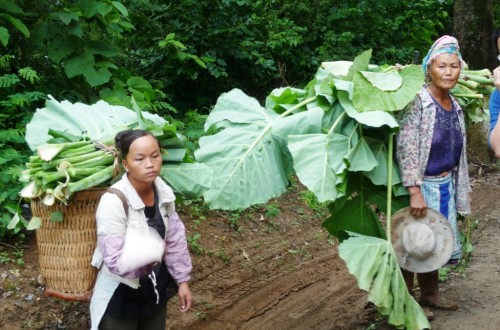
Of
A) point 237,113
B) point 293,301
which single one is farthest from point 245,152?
point 293,301

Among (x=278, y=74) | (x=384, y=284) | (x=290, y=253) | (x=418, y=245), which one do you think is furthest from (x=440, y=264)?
(x=278, y=74)

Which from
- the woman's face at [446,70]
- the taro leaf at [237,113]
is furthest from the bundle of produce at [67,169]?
the woman's face at [446,70]

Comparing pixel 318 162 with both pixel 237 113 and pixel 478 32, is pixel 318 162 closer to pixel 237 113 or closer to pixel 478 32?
pixel 237 113

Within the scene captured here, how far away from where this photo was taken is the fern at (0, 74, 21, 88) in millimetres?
5790

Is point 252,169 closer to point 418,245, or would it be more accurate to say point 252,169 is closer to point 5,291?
point 418,245

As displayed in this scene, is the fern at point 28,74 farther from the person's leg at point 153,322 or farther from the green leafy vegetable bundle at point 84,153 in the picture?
the person's leg at point 153,322

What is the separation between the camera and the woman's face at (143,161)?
3234 mm

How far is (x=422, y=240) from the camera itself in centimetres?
431

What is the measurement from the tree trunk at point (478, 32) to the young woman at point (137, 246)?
798cm

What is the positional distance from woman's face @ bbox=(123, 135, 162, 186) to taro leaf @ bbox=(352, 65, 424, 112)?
1.34m

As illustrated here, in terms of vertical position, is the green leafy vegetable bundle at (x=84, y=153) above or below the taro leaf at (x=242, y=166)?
above

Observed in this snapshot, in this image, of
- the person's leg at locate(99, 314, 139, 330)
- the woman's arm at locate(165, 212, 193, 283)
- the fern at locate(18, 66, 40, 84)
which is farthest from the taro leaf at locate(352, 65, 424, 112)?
the fern at locate(18, 66, 40, 84)

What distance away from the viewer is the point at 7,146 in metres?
5.63

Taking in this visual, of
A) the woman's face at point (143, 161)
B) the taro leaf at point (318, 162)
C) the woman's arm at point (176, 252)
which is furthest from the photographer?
the taro leaf at point (318, 162)
